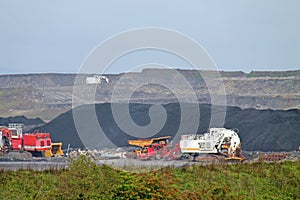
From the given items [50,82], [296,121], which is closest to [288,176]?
[296,121]

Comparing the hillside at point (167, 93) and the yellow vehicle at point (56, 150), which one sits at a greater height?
the hillside at point (167, 93)

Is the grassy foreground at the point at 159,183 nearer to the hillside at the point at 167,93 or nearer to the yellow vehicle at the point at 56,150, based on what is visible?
the yellow vehicle at the point at 56,150

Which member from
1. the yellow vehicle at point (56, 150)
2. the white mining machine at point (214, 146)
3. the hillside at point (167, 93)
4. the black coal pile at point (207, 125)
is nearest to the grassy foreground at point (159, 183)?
the white mining machine at point (214, 146)

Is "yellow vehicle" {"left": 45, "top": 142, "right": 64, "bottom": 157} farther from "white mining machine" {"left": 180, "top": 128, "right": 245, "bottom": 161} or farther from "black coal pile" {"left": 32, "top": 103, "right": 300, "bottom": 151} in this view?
"white mining machine" {"left": 180, "top": 128, "right": 245, "bottom": 161}

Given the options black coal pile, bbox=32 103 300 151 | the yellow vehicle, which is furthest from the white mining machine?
the yellow vehicle

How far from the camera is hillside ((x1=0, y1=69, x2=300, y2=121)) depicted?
3322 inches

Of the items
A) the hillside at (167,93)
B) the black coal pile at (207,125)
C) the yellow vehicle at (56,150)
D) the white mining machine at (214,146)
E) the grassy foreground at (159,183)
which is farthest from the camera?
the hillside at (167,93)

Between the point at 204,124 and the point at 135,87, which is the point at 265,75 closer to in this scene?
the point at 135,87

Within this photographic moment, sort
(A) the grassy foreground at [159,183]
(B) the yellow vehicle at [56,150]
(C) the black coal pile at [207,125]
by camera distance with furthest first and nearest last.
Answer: (C) the black coal pile at [207,125] → (B) the yellow vehicle at [56,150] → (A) the grassy foreground at [159,183]

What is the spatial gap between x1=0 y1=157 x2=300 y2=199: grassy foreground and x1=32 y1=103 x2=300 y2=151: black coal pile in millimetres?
22416

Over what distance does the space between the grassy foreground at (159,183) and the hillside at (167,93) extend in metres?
52.4

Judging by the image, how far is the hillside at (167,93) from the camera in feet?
277

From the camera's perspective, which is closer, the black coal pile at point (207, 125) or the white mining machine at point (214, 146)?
the white mining machine at point (214, 146)

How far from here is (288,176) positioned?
2333 cm
